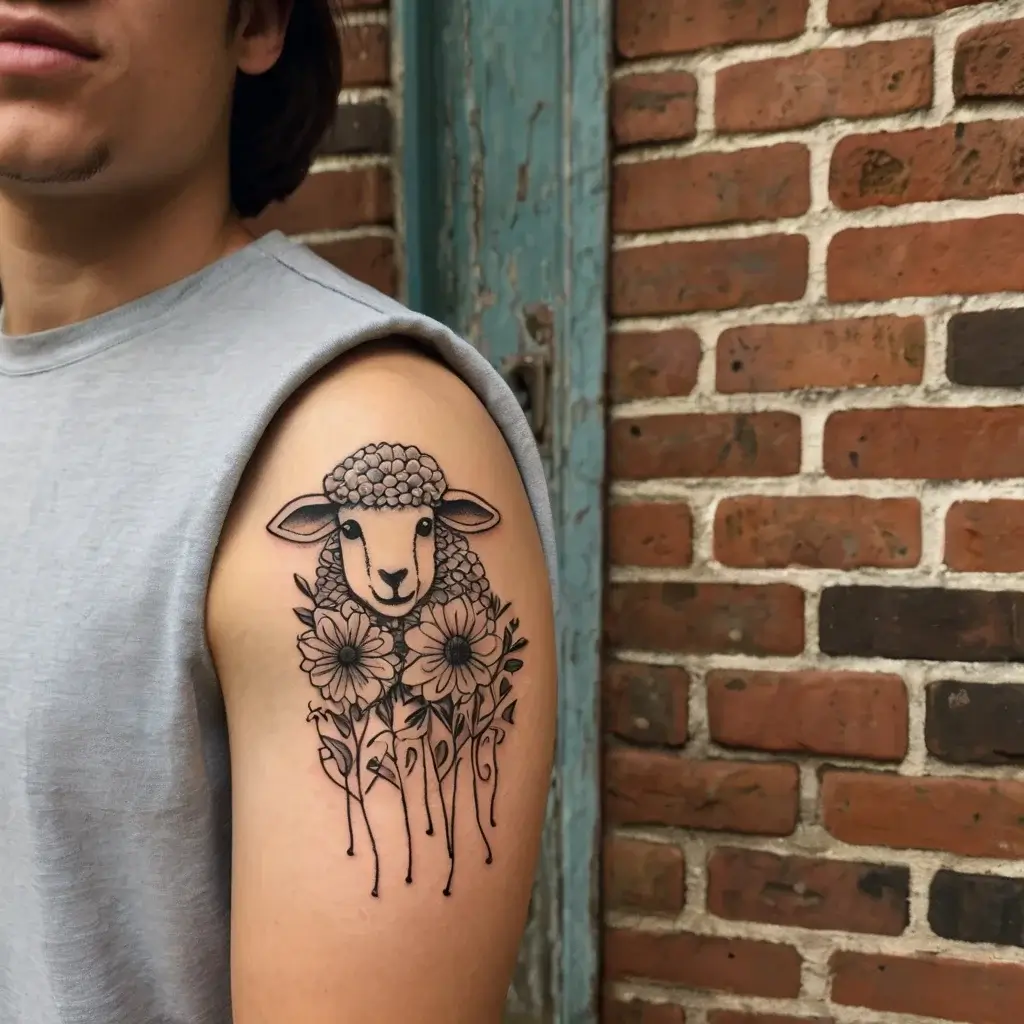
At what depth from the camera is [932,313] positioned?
0.86 m

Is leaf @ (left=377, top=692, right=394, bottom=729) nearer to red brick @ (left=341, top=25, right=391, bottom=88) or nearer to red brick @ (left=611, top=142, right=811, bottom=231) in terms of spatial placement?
red brick @ (left=611, top=142, right=811, bottom=231)

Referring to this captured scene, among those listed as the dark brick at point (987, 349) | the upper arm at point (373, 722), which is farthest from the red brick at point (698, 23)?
the upper arm at point (373, 722)

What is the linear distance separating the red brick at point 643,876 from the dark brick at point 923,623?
0.28 metres

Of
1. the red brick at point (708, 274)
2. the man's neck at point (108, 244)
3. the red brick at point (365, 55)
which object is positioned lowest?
the man's neck at point (108, 244)

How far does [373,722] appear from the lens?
486 millimetres

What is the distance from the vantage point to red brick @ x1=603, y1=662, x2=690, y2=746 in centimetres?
95

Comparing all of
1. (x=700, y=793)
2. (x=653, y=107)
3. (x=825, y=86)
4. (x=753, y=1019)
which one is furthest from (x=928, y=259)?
(x=753, y=1019)

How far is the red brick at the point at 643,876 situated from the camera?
97cm

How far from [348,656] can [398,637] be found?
0.03m

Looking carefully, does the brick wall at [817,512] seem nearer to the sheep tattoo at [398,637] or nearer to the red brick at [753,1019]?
the red brick at [753,1019]

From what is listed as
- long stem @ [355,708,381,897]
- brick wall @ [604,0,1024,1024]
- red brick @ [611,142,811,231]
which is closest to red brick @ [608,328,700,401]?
brick wall @ [604,0,1024,1024]

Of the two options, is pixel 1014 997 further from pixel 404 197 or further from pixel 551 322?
pixel 404 197

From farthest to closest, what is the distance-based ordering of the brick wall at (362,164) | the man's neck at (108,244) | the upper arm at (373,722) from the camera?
1. the brick wall at (362,164)
2. the man's neck at (108,244)
3. the upper arm at (373,722)

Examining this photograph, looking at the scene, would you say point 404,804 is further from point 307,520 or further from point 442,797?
point 307,520
